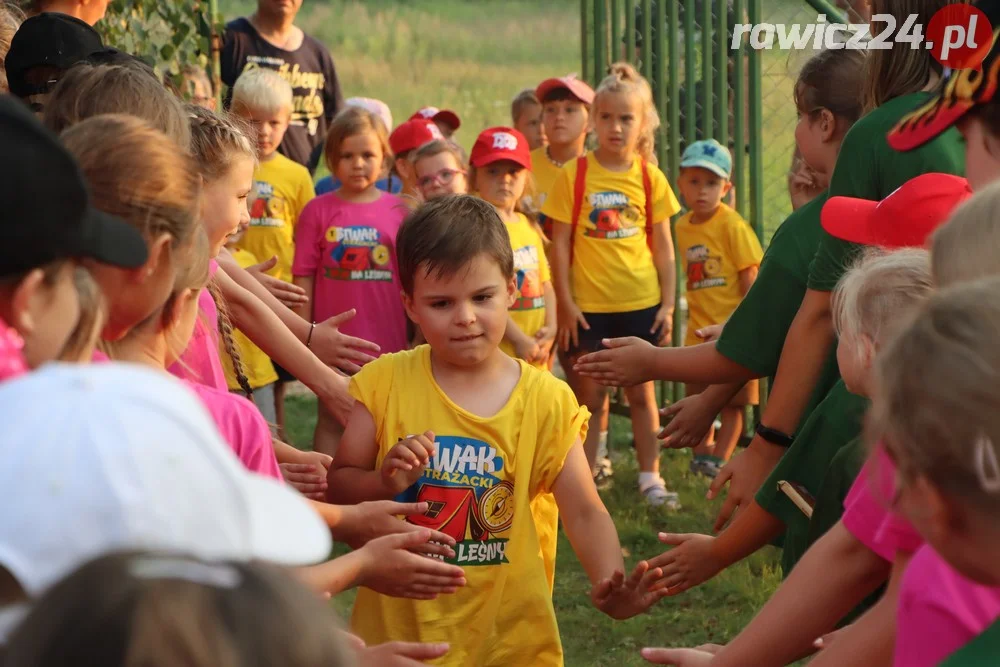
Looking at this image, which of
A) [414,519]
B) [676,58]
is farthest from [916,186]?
[676,58]

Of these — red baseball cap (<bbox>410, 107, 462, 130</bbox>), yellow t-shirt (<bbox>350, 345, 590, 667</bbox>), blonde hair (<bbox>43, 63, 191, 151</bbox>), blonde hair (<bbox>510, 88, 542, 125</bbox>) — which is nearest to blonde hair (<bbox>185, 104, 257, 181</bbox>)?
blonde hair (<bbox>43, 63, 191, 151</bbox>)

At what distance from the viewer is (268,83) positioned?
256 inches

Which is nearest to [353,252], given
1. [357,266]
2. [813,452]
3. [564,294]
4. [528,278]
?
[357,266]

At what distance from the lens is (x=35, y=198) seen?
1.64m

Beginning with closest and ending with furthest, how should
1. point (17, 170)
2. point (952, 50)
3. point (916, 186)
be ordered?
point (17, 170) < point (916, 186) < point (952, 50)

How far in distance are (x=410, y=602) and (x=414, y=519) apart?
19 cm

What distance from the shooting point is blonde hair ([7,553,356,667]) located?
0.98 m

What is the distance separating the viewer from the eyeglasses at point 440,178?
6207mm

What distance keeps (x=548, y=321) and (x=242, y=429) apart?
4122 mm

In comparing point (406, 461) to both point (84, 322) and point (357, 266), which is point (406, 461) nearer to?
point (84, 322)

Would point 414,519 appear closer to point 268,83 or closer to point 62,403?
point 62,403

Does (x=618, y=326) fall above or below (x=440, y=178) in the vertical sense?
below

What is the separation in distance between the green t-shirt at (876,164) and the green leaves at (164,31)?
160 inches

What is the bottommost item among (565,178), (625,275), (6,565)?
(625,275)
